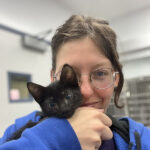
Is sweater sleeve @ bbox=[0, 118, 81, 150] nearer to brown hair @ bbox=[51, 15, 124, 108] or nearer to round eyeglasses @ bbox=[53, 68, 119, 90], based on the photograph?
round eyeglasses @ bbox=[53, 68, 119, 90]

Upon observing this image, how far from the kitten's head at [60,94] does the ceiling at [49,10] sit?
1.26 meters

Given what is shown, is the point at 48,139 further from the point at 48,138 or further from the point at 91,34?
the point at 91,34

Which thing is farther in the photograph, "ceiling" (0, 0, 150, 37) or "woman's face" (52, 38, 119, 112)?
"ceiling" (0, 0, 150, 37)

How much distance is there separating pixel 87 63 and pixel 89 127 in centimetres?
27

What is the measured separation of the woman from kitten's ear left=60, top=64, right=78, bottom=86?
32 millimetres

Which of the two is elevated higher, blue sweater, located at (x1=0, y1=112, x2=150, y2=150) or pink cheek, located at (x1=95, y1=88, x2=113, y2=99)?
pink cheek, located at (x1=95, y1=88, x2=113, y2=99)

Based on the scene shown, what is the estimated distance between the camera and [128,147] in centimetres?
75

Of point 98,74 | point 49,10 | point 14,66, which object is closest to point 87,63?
point 98,74

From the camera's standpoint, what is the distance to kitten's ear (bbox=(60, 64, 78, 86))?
→ 0.71 meters

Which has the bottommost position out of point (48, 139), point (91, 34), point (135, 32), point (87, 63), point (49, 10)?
point (48, 139)

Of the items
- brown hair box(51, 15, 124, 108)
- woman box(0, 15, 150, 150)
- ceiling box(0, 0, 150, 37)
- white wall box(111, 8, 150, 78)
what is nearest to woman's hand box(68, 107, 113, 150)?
woman box(0, 15, 150, 150)

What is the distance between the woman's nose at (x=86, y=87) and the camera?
0.73 m

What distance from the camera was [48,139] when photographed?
1.75 feet

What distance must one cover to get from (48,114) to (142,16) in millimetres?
2631
